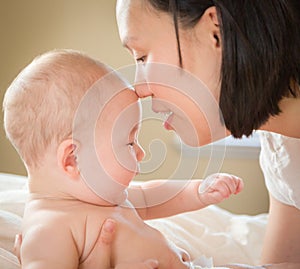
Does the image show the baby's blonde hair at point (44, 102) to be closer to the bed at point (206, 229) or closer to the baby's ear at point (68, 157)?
the baby's ear at point (68, 157)

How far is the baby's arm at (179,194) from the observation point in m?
1.12

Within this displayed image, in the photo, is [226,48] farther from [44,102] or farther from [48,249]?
[48,249]

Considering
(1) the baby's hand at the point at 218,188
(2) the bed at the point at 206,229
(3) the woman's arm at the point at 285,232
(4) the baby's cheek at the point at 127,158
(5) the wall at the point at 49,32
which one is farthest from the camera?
(5) the wall at the point at 49,32

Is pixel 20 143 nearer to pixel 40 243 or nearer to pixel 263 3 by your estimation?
pixel 40 243

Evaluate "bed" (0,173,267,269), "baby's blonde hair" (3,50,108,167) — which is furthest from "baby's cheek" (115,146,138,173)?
"bed" (0,173,267,269)

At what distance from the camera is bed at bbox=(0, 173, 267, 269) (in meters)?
1.29

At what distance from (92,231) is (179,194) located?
0.27 meters

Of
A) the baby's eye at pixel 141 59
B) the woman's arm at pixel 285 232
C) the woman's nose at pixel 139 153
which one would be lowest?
the woman's arm at pixel 285 232

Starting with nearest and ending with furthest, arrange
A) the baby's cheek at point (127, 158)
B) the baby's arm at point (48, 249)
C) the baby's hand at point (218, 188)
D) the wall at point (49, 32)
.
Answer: the baby's arm at point (48, 249)
the baby's cheek at point (127, 158)
the baby's hand at point (218, 188)
the wall at point (49, 32)

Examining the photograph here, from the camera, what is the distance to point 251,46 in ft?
3.28

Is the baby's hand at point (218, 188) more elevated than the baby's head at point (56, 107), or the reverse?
the baby's head at point (56, 107)

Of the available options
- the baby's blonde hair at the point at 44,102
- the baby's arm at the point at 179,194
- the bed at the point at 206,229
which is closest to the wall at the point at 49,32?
the bed at the point at 206,229

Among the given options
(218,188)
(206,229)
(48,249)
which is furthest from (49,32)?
(48,249)

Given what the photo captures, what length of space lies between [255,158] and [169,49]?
1596 millimetres
